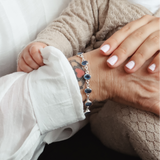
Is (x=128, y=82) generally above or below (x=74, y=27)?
below

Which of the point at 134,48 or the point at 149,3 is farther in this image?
the point at 149,3

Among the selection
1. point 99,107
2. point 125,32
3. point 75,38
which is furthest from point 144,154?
point 75,38

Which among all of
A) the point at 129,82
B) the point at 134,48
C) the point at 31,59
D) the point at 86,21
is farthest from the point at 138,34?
the point at 31,59

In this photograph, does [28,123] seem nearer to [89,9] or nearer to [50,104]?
[50,104]

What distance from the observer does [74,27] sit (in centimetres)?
78

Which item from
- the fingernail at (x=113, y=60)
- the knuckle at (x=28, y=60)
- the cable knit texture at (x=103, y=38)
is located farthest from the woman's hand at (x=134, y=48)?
the knuckle at (x=28, y=60)

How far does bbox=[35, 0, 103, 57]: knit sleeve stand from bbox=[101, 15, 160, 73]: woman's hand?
0.83 ft

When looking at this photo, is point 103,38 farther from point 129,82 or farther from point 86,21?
point 129,82

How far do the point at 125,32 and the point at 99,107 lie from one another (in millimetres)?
436

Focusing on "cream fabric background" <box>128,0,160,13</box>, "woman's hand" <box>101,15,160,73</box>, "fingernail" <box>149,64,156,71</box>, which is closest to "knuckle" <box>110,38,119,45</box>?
"woman's hand" <box>101,15,160,73</box>

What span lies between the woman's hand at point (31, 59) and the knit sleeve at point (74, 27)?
0.41 ft

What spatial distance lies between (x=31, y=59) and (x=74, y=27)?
0.31m

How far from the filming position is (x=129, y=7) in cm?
78

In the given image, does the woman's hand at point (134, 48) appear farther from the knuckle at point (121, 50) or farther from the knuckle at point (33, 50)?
the knuckle at point (33, 50)
